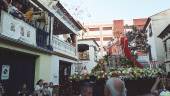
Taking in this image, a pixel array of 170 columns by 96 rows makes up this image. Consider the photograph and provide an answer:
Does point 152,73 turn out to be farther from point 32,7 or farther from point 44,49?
point 32,7

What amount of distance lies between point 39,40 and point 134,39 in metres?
25.9

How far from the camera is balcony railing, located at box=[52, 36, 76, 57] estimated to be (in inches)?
749

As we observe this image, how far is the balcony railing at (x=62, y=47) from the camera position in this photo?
19031mm

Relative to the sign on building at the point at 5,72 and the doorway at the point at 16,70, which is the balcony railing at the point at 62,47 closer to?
the doorway at the point at 16,70

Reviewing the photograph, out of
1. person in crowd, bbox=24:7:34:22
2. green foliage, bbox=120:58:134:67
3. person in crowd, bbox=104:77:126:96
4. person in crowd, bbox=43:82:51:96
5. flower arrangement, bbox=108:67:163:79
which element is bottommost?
person in crowd, bbox=43:82:51:96

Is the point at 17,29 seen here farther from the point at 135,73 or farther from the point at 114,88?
the point at 114,88

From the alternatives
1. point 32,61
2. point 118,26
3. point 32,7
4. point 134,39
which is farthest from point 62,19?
point 118,26

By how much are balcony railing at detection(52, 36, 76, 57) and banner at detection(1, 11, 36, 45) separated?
4.04 m

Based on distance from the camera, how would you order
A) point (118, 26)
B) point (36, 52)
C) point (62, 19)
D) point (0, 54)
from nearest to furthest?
1. point (0, 54)
2. point (36, 52)
3. point (62, 19)
4. point (118, 26)

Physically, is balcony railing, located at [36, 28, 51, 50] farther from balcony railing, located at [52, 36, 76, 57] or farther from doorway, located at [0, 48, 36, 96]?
balcony railing, located at [52, 36, 76, 57]

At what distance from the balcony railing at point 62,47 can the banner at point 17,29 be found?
159 inches

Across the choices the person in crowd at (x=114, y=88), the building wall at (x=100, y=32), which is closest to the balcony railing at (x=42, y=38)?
the person in crowd at (x=114, y=88)

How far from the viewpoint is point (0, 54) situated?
12.4 metres

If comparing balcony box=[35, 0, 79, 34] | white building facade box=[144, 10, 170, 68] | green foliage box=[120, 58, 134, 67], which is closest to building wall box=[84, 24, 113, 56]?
white building facade box=[144, 10, 170, 68]
